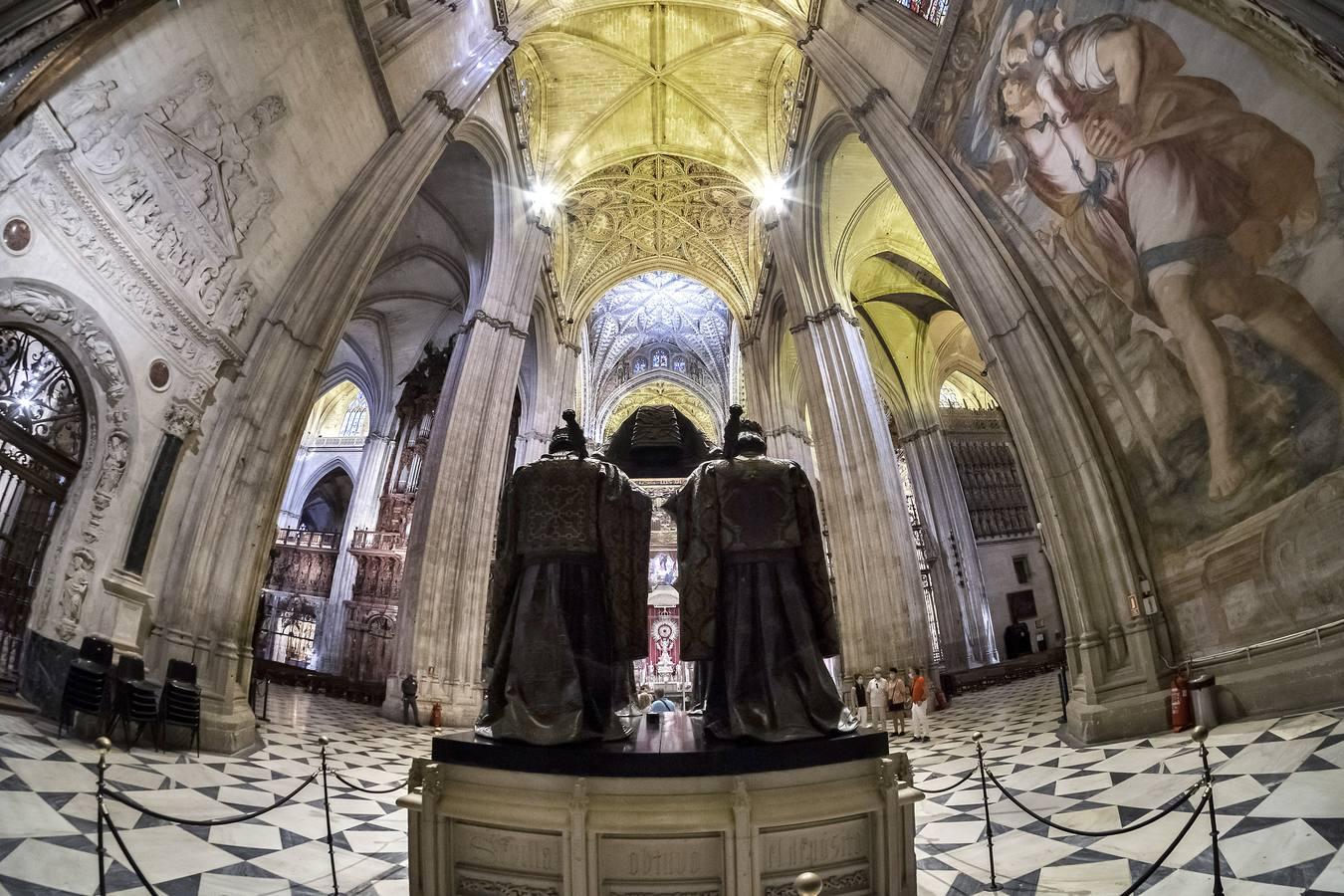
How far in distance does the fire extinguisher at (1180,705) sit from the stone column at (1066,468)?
29 centimetres

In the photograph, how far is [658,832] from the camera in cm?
215

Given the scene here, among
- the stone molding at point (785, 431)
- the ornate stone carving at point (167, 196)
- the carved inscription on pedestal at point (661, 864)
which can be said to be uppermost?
the stone molding at point (785, 431)

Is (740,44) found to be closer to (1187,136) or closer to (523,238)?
(523,238)

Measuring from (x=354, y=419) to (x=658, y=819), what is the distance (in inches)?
1042

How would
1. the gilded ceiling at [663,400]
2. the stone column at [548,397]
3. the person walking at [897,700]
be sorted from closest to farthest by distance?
the person walking at [897,700] < the stone column at [548,397] < the gilded ceiling at [663,400]

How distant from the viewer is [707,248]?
22.0 meters

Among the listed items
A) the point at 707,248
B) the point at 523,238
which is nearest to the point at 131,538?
the point at 523,238

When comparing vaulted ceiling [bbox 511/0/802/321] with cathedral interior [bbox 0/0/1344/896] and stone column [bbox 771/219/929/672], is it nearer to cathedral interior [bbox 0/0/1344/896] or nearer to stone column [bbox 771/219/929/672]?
cathedral interior [bbox 0/0/1344/896]

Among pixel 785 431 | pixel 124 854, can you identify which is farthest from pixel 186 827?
pixel 785 431

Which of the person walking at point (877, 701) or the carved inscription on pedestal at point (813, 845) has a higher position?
the carved inscription on pedestal at point (813, 845)

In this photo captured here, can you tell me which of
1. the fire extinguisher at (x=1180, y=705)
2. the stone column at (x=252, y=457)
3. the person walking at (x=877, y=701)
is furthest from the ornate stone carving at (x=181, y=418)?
the fire extinguisher at (x=1180, y=705)

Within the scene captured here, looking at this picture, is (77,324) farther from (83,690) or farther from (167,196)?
(83,690)

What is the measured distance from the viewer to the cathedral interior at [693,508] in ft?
7.97

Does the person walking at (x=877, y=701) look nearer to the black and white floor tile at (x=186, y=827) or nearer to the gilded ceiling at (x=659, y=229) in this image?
the black and white floor tile at (x=186, y=827)
